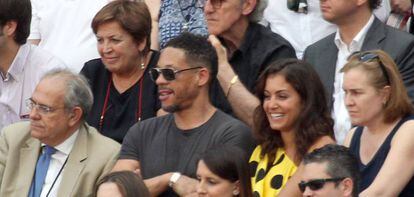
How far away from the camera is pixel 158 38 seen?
28.8 ft

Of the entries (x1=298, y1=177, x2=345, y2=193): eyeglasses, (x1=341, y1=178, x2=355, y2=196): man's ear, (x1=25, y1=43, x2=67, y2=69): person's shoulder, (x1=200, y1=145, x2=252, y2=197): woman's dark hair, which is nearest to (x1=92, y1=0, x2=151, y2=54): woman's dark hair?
(x1=25, y1=43, x2=67, y2=69): person's shoulder

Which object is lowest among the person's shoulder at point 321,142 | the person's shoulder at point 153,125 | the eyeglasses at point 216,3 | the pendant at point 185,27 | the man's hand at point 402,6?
the person's shoulder at point 321,142

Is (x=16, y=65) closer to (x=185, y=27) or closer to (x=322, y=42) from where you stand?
(x=185, y=27)

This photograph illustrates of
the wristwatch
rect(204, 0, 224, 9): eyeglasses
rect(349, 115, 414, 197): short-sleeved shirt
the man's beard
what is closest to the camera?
rect(349, 115, 414, 197): short-sleeved shirt

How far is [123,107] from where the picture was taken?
8.01 metres

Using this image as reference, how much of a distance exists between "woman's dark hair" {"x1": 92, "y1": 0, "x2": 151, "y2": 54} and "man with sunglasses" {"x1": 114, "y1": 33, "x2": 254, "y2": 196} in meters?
0.62

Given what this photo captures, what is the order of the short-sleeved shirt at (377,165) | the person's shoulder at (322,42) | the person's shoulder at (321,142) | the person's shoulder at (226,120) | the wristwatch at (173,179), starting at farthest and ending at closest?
1. the person's shoulder at (322,42)
2. the person's shoulder at (226,120)
3. the wristwatch at (173,179)
4. the person's shoulder at (321,142)
5. the short-sleeved shirt at (377,165)

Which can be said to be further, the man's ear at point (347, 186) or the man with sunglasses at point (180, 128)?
the man with sunglasses at point (180, 128)

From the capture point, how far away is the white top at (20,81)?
853 centimetres

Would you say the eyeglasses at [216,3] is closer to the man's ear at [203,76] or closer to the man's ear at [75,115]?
the man's ear at [203,76]

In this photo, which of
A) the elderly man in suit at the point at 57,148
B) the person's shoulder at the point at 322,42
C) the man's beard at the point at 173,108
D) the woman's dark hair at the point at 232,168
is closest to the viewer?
the woman's dark hair at the point at 232,168

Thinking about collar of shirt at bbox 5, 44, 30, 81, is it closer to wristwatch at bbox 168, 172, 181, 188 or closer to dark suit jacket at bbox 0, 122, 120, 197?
dark suit jacket at bbox 0, 122, 120, 197

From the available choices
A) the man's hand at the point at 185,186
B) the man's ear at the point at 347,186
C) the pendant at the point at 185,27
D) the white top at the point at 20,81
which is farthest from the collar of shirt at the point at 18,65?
the man's ear at the point at 347,186

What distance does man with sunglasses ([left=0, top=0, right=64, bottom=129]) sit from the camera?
8.54 metres
